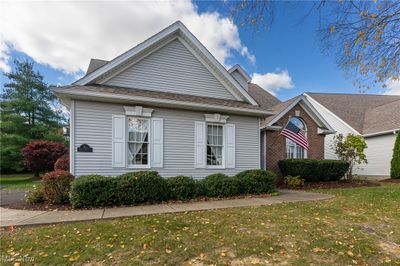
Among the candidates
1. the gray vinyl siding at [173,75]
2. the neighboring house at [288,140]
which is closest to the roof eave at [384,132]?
the neighboring house at [288,140]

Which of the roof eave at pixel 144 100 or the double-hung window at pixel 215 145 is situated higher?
the roof eave at pixel 144 100

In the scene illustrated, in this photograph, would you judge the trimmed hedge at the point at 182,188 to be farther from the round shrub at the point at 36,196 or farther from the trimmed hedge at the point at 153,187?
the round shrub at the point at 36,196

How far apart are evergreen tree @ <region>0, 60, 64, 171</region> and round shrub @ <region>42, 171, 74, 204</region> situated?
65.5 ft

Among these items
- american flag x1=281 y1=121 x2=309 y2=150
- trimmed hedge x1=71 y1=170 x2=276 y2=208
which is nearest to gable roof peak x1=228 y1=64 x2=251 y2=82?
american flag x1=281 y1=121 x2=309 y2=150

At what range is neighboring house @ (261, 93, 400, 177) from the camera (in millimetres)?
13526

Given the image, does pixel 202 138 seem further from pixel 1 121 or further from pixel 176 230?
pixel 1 121

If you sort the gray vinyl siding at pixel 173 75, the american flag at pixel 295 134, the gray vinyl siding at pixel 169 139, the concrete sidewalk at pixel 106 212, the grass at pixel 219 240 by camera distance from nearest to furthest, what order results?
1. the grass at pixel 219 240
2. the concrete sidewalk at pixel 106 212
3. the gray vinyl siding at pixel 169 139
4. the gray vinyl siding at pixel 173 75
5. the american flag at pixel 295 134

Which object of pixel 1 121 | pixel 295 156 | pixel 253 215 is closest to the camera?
pixel 253 215

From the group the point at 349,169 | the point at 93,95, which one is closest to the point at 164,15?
the point at 93,95

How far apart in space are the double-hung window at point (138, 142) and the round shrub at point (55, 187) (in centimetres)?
219

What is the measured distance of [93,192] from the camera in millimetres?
7059

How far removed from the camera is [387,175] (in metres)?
16.9

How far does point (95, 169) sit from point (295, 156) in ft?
36.9

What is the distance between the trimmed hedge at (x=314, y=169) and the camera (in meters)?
12.7
